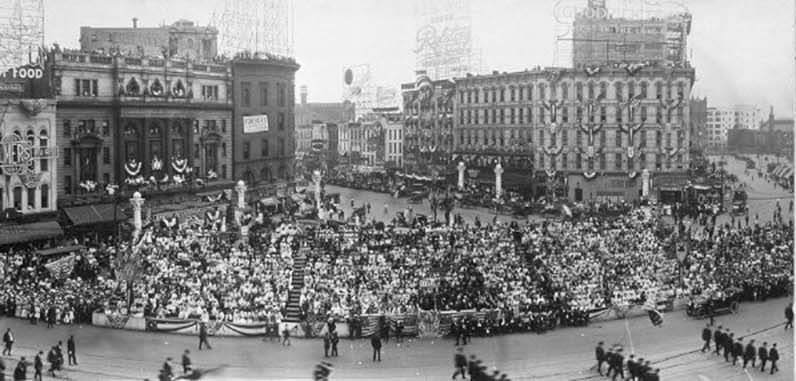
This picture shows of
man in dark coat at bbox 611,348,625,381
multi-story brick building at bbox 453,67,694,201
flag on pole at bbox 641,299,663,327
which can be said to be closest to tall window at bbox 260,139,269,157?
multi-story brick building at bbox 453,67,694,201

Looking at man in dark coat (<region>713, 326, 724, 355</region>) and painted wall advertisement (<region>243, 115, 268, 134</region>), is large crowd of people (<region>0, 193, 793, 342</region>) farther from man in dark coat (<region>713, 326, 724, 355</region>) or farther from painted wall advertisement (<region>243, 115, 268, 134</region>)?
painted wall advertisement (<region>243, 115, 268, 134</region>)

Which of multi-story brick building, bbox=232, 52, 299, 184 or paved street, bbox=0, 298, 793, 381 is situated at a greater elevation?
multi-story brick building, bbox=232, 52, 299, 184

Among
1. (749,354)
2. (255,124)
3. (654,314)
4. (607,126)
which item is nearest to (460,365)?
(749,354)

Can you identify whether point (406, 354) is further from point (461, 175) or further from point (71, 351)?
point (461, 175)

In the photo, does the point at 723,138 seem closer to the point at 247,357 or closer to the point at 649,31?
the point at 649,31

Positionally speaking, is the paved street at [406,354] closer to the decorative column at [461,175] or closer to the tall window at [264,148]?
the decorative column at [461,175]

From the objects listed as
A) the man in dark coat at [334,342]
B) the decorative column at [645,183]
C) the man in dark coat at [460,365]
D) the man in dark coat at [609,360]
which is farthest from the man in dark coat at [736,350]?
the decorative column at [645,183]
